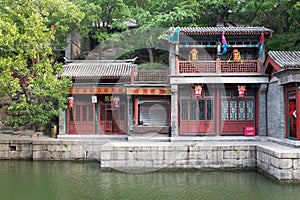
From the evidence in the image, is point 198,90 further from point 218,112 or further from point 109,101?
point 109,101

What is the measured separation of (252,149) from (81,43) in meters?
17.5

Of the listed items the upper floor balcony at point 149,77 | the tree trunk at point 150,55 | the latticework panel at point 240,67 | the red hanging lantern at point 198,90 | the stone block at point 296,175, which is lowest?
the stone block at point 296,175

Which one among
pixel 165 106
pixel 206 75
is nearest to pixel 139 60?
pixel 165 106

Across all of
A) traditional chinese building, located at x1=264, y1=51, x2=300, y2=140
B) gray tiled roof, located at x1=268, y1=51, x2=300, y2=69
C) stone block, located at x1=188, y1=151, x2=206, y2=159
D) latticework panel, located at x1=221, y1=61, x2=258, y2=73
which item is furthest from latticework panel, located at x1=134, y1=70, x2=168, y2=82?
gray tiled roof, located at x1=268, y1=51, x2=300, y2=69

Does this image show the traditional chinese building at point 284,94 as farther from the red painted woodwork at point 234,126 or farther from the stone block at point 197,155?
the stone block at point 197,155

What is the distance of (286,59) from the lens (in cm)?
1238

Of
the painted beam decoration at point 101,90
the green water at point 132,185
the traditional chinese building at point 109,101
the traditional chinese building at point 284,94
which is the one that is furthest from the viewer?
the painted beam decoration at point 101,90

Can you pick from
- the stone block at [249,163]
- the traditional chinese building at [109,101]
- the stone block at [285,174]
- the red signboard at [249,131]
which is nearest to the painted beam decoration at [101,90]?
the traditional chinese building at [109,101]

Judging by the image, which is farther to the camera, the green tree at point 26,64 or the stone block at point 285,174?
the green tree at point 26,64

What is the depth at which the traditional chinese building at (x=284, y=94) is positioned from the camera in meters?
11.6

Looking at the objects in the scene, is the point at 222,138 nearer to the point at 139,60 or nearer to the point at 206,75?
the point at 206,75

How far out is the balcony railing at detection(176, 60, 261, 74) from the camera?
1449 centimetres

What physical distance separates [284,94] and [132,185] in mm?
7839

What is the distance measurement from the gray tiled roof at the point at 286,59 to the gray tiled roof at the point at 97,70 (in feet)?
25.1
